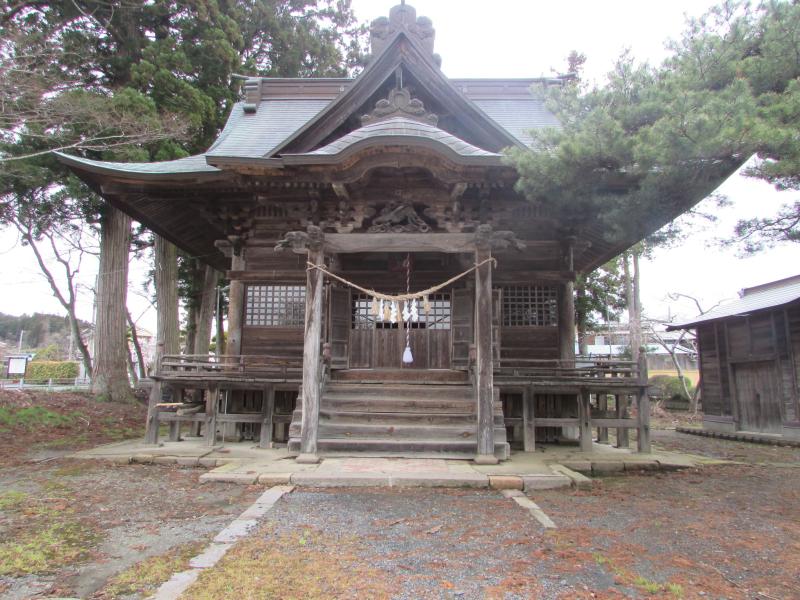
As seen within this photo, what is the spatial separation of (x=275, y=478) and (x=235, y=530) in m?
1.86

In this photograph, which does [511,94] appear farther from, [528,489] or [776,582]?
[776,582]

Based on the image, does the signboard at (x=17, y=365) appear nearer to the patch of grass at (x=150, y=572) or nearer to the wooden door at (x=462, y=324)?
the wooden door at (x=462, y=324)

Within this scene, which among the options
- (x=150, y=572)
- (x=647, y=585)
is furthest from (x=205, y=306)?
(x=647, y=585)

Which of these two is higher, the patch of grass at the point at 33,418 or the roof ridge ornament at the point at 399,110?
the roof ridge ornament at the point at 399,110

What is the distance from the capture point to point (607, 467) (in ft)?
25.1

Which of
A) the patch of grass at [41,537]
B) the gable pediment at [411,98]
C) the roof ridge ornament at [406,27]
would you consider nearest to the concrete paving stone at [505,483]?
the patch of grass at [41,537]

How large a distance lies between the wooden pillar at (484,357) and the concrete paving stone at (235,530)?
3.45 m

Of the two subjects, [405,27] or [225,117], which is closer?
[405,27]

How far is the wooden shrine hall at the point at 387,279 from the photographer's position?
7699 millimetres

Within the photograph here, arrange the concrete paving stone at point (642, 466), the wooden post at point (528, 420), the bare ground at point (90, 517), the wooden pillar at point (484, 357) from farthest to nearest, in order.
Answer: the wooden post at point (528, 420)
the concrete paving stone at point (642, 466)
the wooden pillar at point (484, 357)
the bare ground at point (90, 517)

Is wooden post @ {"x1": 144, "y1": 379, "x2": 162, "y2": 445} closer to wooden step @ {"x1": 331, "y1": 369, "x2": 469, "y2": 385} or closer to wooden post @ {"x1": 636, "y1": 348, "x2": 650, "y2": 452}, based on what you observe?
wooden step @ {"x1": 331, "y1": 369, "x2": 469, "y2": 385}

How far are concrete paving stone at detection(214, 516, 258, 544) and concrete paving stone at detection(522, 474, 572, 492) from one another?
3283mm

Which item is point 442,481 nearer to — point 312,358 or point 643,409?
point 312,358

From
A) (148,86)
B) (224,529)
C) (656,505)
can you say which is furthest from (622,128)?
(148,86)
